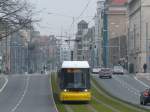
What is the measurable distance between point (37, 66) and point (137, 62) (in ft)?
148

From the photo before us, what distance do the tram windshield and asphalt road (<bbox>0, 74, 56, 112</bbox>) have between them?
2.11 metres

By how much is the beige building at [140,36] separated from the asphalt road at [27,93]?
5494 cm

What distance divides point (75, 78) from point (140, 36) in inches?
3705

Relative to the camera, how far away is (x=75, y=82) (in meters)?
48.8

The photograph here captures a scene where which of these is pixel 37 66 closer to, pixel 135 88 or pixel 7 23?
pixel 135 88

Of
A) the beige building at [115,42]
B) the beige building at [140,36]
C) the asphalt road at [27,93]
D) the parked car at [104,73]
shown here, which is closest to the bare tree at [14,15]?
the asphalt road at [27,93]

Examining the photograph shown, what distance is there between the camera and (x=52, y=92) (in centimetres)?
6512

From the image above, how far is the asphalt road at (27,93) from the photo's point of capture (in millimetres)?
52178

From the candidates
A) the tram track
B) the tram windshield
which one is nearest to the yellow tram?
the tram windshield

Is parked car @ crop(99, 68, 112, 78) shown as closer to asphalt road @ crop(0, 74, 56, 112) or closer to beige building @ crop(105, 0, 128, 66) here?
asphalt road @ crop(0, 74, 56, 112)

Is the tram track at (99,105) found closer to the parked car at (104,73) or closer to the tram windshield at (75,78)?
the tram windshield at (75,78)

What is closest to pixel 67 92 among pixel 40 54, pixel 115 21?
pixel 40 54

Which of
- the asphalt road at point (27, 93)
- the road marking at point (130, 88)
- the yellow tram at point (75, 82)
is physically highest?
the yellow tram at point (75, 82)

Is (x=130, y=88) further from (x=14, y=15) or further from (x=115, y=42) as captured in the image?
(x=115, y=42)
